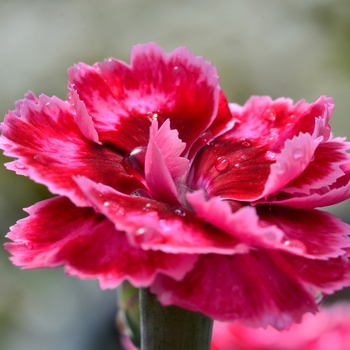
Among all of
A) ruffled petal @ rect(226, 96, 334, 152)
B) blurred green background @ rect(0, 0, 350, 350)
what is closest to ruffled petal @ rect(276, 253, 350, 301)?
ruffled petal @ rect(226, 96, 334, 152)

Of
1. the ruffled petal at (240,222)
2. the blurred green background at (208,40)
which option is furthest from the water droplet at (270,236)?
the blurred green background at (208,40)

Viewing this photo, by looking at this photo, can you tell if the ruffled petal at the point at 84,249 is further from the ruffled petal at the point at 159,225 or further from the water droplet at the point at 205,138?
the water droplet at the point at 205,138

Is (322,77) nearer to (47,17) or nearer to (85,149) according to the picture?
(47,17)

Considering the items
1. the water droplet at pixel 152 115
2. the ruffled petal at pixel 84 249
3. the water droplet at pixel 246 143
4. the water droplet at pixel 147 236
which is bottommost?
the water droplet at pixel 246 143

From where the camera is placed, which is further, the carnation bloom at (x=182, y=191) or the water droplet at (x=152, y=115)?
the water droplet at (x=152, y=115)

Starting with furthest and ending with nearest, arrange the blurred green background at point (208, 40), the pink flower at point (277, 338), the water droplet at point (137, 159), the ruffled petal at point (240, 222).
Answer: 1. the blurred green background at point (208, 40)
2. the pink flower at point (277, 338)
3. the water droplet at point (137, 159)
4. the ruffled petal at point (240, 222)
